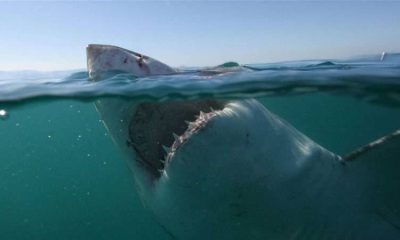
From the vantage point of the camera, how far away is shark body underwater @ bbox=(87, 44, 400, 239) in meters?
2.77

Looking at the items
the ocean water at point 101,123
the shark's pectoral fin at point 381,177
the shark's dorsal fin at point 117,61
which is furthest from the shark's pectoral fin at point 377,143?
the shark's dorsal fin at point 117,61

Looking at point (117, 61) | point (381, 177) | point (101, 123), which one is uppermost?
point (117, 61)

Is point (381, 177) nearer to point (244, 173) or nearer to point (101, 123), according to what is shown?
point (244, 173)

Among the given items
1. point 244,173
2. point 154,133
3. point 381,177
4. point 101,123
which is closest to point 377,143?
point 381,177

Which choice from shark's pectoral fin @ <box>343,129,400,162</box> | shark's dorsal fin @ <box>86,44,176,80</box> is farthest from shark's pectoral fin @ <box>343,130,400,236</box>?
shark's dorsal fin @ <box>86,44,176,80</box>

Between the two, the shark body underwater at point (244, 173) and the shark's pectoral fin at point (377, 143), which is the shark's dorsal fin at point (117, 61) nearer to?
the shark body underwater at point (244, 173)

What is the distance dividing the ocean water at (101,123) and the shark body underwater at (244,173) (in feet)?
1.45

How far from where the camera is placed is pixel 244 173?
2826mm

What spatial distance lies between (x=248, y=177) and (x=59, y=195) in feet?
179

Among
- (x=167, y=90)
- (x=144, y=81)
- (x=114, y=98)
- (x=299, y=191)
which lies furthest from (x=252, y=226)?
(x=167, y=90)

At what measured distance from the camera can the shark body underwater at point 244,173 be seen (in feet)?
9.10

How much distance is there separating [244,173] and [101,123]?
16670mm

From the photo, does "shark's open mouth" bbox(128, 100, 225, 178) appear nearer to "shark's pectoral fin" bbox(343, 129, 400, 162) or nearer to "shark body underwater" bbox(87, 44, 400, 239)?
"shark body underwater" bbox(87, 44, 400, 239)

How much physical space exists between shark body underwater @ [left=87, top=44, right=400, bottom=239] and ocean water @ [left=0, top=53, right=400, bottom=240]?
44cm
